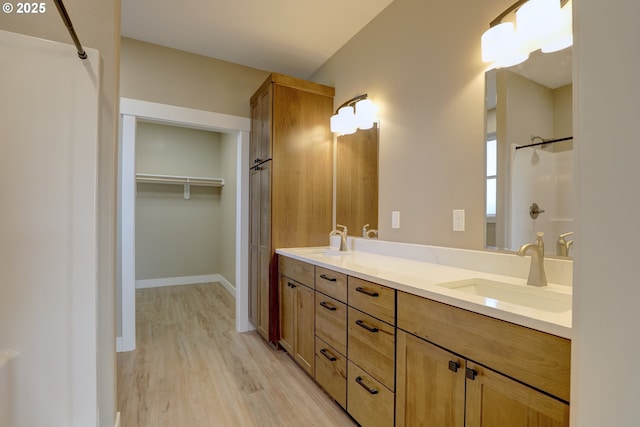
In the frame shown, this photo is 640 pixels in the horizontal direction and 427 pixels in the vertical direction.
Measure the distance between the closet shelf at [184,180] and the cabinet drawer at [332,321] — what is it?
134 inches

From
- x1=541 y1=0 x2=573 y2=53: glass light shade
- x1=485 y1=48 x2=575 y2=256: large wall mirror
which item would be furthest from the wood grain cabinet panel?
x1=541 y1=0 x2=573 y2=53: glass light shade

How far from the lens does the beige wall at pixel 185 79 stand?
2.50 metres

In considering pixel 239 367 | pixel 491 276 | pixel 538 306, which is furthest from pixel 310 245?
pixel 538 306

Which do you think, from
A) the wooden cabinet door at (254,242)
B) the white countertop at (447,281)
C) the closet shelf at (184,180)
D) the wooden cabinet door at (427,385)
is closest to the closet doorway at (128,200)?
the wooden cabinet door at (254,242)

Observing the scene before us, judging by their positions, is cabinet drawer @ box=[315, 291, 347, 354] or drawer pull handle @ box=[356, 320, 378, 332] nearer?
drawer pull handle @ box=[356, 320, 378, 332]

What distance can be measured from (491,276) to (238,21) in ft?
8.09

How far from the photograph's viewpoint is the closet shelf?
4.21 m

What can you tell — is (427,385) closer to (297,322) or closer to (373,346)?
(373,346)

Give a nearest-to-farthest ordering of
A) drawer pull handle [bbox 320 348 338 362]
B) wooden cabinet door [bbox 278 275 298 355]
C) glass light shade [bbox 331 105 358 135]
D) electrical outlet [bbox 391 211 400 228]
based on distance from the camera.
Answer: drawer pull handle [bbox 320 348 338 362]
electrical outlet [bbox 391 211 400 228]
wooden cabinet door [bbox 278 275 298 355]
glass light shade [bbox 331 105 358 135]

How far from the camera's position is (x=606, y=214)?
0.57m

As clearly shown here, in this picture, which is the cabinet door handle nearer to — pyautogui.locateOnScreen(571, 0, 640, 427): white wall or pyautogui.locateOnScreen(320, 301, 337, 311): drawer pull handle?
pyautogui.locateOnScreen(571, 0, 640, 427): white wall

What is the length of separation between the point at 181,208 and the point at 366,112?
11.7 ft

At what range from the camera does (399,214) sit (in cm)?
200

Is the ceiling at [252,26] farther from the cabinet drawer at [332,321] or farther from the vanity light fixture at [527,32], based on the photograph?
the cabinet drawer at [332,321]
